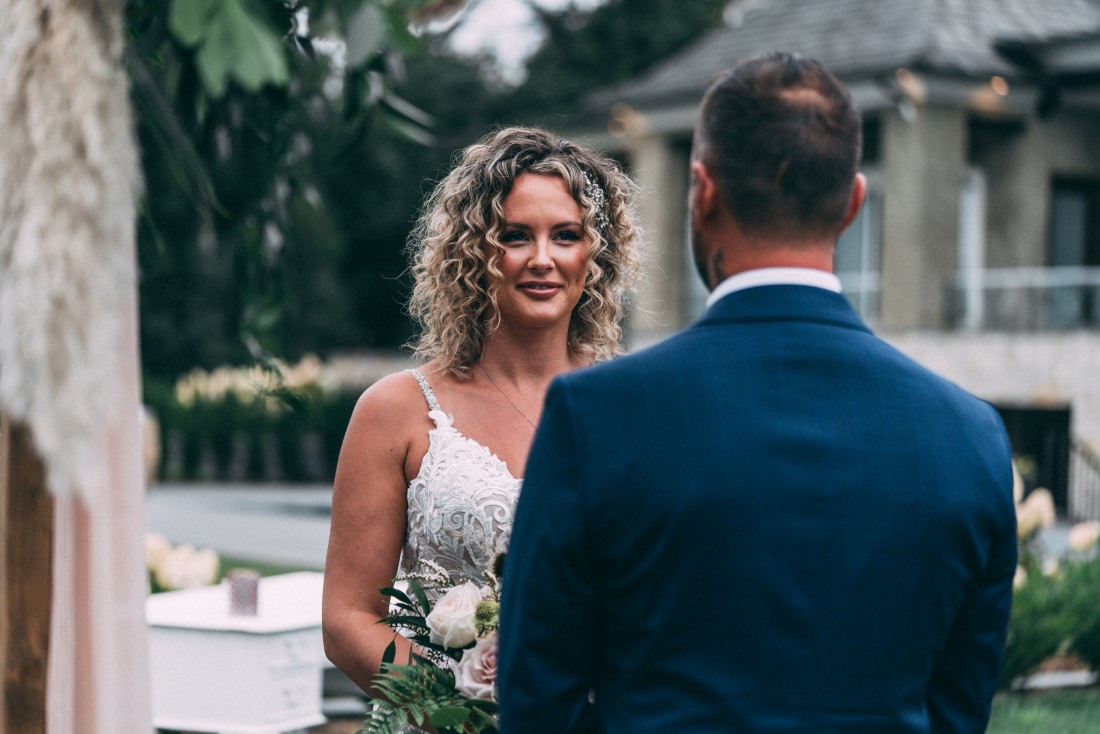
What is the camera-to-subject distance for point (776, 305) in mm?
1999

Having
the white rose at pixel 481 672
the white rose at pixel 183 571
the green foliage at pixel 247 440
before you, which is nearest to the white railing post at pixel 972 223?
the green foliage at pixel 247 440

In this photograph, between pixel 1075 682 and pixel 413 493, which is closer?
pixel 413 493

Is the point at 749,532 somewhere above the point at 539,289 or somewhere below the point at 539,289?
below

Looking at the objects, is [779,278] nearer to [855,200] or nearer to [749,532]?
[855,200]

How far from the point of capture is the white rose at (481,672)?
2459 millimetres

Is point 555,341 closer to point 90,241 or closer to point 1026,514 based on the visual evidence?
point 90,241

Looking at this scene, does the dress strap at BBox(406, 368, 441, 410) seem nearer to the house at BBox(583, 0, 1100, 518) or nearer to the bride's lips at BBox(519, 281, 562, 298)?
the bride's lips at BBox(519, 281, 562, 298)

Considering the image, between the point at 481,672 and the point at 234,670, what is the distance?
416 centimetres

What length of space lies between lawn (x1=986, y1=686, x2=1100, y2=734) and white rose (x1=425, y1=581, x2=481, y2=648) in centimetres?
500

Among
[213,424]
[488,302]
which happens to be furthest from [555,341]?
[213,424]

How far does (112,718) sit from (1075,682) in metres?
7.06

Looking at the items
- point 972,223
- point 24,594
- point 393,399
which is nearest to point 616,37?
point 972,223

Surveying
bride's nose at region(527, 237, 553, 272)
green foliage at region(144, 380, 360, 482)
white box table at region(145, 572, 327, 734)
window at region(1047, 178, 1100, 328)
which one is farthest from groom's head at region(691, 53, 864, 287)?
green foliage at region(144, 380, 360, 482)

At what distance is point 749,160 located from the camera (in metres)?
1.94
